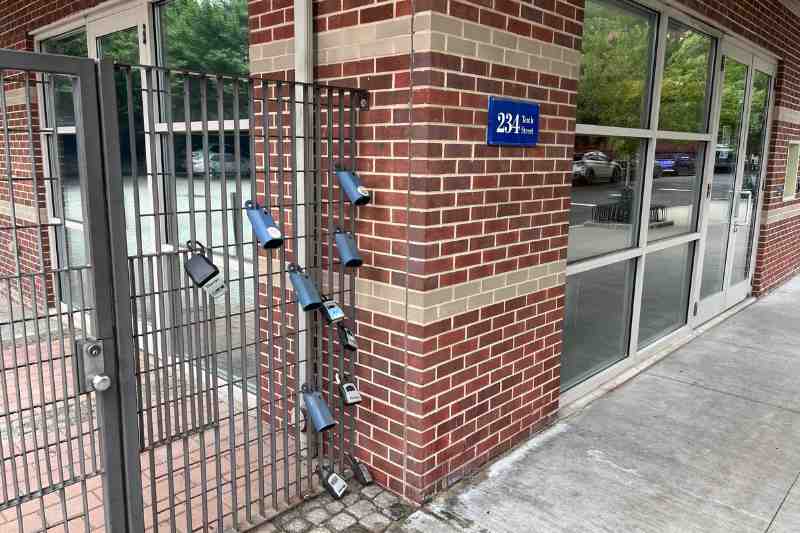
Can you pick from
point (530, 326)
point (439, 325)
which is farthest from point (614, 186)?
point (439, 325)

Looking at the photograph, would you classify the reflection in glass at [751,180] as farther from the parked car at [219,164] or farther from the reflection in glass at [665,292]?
the parked car at [219,164]

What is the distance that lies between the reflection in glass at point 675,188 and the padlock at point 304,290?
3.22m

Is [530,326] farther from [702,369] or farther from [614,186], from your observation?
[702,369]

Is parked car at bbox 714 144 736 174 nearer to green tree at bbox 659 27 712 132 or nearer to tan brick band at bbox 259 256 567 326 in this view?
green tree at bbox 659 27 712 132

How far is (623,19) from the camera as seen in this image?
409cm

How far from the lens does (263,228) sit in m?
2.37

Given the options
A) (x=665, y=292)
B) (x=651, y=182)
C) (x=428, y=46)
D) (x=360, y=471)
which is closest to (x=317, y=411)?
(x=360, y=471)

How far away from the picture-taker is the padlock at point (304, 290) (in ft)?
8.39

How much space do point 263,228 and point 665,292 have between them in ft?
13.7

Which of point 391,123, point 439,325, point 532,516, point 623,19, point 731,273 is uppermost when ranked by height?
point 623,19

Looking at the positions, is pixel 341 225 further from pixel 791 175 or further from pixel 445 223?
pixel 791 175

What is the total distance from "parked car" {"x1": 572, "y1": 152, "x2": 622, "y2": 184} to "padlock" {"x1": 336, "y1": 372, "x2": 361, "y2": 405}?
1857 millimetres

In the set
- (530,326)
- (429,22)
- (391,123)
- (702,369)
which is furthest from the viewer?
(702,369)

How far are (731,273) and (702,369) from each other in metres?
2.32
